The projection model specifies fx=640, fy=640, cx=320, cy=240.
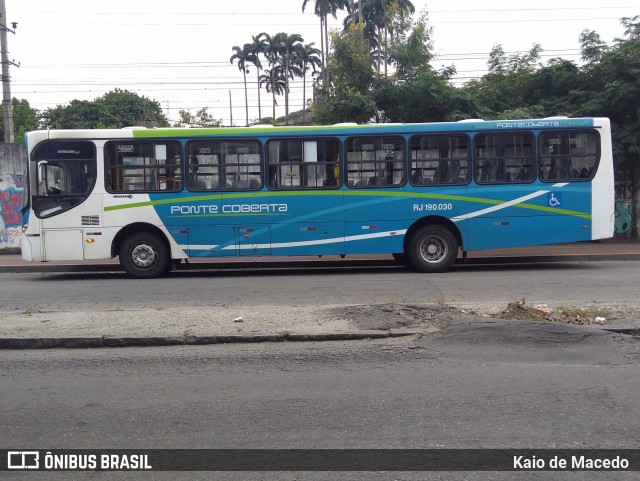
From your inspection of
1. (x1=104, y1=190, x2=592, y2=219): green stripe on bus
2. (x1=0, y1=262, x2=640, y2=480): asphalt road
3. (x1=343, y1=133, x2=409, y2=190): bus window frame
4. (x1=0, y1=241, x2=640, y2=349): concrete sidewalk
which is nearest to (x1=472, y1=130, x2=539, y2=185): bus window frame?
(x1=104, y1=190, x2=592, y2=219): green stripe on bus

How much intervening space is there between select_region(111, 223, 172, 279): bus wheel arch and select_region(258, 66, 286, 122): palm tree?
139ft

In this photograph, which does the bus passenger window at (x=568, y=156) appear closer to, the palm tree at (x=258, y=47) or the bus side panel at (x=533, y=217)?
the bus side panel at (x=533, y=217)

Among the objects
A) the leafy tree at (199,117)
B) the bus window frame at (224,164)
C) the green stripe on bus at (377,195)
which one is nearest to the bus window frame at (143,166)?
the bus window frame at (224,164)

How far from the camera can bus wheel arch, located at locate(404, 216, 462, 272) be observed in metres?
13.5

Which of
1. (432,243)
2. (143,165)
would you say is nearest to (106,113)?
(143,165)

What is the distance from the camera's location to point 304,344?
7.17 m

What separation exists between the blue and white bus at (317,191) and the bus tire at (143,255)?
0.8 inches

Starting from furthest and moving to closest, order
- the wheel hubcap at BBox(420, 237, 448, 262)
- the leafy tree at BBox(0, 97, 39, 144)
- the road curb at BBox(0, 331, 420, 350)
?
the leafy tree at BBox(0, 97, 39, 144)
the wheel hubcap at BBox(420, 237, 448, 262)
the road curb at BBox(0, 331, 420, 350)

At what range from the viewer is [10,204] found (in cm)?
1989

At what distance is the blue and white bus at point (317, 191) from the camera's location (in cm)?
1334

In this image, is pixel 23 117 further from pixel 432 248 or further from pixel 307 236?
pixel 432 248

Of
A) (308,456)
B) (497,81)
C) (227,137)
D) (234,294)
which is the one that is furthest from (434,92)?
(308,456)

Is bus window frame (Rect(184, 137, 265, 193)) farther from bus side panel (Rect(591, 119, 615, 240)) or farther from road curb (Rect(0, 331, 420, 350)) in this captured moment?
bus side panel (Rect(591, 119, 615, 240))

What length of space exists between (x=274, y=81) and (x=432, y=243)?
4499cm
